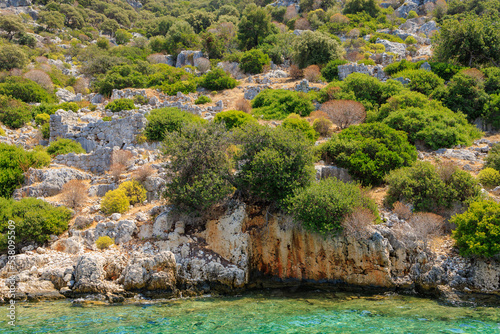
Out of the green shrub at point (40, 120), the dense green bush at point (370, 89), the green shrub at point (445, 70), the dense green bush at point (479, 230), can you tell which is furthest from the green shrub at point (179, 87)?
the dense green bush at point (479, 230)

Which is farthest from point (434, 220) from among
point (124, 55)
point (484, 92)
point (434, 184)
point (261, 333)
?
point (124, 55)

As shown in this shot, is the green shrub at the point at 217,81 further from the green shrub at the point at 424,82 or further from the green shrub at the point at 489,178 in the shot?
the green shrub at the point at 489,178

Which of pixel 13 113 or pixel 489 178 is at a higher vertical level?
pixel 13 113

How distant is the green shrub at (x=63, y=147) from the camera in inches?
904

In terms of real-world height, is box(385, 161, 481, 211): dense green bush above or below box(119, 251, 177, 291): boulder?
above

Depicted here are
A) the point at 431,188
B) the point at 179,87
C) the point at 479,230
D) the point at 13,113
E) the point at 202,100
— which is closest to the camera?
the point at 479,230

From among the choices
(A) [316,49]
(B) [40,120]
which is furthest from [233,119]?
(A) [316,49]

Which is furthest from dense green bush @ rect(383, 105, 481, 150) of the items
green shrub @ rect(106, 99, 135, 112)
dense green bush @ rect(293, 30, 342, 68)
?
green shrub @ rect(106, 99, 135, 112)

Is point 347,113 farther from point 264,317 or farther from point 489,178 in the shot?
point 264,317

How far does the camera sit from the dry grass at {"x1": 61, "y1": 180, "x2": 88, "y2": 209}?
1794cm

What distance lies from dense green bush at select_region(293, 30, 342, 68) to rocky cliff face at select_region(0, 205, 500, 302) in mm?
28078

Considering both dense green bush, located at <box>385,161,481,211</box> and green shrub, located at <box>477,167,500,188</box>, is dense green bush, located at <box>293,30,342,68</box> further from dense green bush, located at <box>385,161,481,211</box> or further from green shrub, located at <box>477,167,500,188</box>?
dense green bush, located at <box>385,161,481,211</box>

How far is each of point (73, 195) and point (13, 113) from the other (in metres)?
14.8

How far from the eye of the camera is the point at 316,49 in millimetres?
39562
